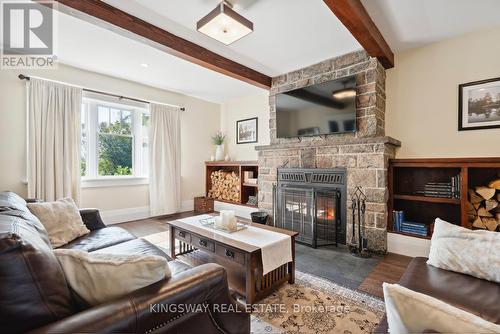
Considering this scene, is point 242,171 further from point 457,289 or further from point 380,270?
point 457,289

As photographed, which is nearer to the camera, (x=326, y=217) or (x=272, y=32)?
(x=272, y=32)

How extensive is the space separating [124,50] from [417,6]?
10.6ft

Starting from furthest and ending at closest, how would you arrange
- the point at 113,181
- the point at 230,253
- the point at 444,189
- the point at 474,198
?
the point at 113,181
the point at 444,189
the point at 474,198
the point at 230,253

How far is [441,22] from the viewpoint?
2381 mm

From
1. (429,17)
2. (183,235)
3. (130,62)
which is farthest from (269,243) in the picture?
(130,62)

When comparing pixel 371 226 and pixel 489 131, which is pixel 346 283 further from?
pixel 489 131

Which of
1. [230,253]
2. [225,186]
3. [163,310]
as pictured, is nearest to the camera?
[163,310]

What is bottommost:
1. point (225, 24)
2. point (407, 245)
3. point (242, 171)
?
point (407, 245)

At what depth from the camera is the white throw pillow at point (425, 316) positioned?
59cm

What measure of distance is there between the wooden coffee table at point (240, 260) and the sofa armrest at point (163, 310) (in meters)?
0.58

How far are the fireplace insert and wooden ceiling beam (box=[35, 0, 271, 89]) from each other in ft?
5.99

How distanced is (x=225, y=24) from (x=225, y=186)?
3394mm

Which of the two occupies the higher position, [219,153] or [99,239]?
[219,153]

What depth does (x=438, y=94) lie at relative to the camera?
277cm
